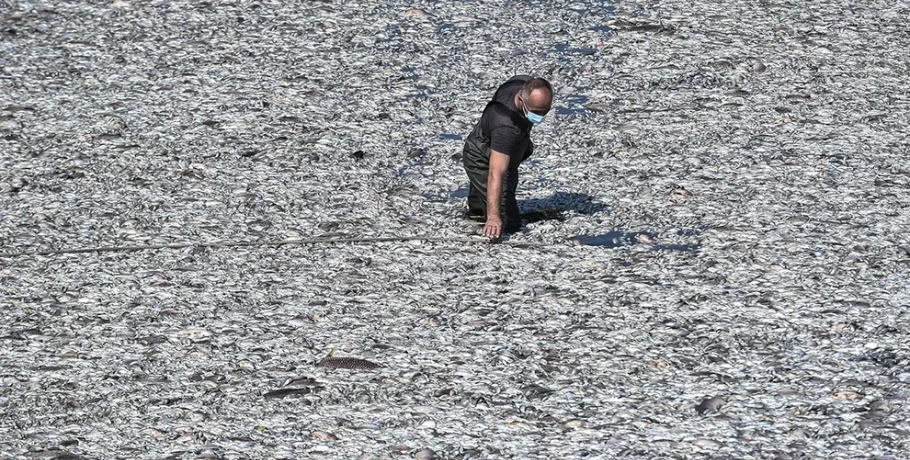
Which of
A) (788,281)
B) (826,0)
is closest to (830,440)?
(788,281)

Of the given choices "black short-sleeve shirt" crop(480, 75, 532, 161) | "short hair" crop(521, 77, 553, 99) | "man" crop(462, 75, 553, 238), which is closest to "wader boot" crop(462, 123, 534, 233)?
"man" crop(462, 75, 553, 238)

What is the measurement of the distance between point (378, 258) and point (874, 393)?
316 centimetres

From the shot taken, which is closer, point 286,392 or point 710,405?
point 710,405

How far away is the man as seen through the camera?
8.09m

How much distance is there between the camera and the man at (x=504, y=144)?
8094 millimetres

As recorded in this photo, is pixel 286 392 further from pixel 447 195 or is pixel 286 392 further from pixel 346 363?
pixel 447 195

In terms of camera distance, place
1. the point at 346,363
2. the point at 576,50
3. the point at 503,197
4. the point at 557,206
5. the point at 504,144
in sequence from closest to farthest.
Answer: the point at 346,363
the point at 504,144
the point at 503,197
the point at 557,206
the point at 576,50

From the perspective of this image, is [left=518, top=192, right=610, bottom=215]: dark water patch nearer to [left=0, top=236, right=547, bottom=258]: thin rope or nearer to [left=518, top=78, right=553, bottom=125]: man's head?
[left=0, top=236, right=547, bottom=258]: thin rope

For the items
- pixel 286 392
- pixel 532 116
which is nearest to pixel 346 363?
pixel 286 392

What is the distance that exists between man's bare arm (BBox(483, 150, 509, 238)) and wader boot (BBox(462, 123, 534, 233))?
0.60 ft

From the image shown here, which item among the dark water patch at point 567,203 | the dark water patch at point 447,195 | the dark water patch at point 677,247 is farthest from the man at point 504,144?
the dark water patch at point 677,247

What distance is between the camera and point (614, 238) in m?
8.62

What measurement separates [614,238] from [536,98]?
1.15m

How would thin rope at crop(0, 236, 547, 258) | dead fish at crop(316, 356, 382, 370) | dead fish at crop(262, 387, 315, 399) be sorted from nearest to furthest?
1. dead fish at crop(262, 387, 315, 399)
2. dead fish at crop(316, 356, 382, 370)
3. thin rope at crop(0, 236, 547, 258)
